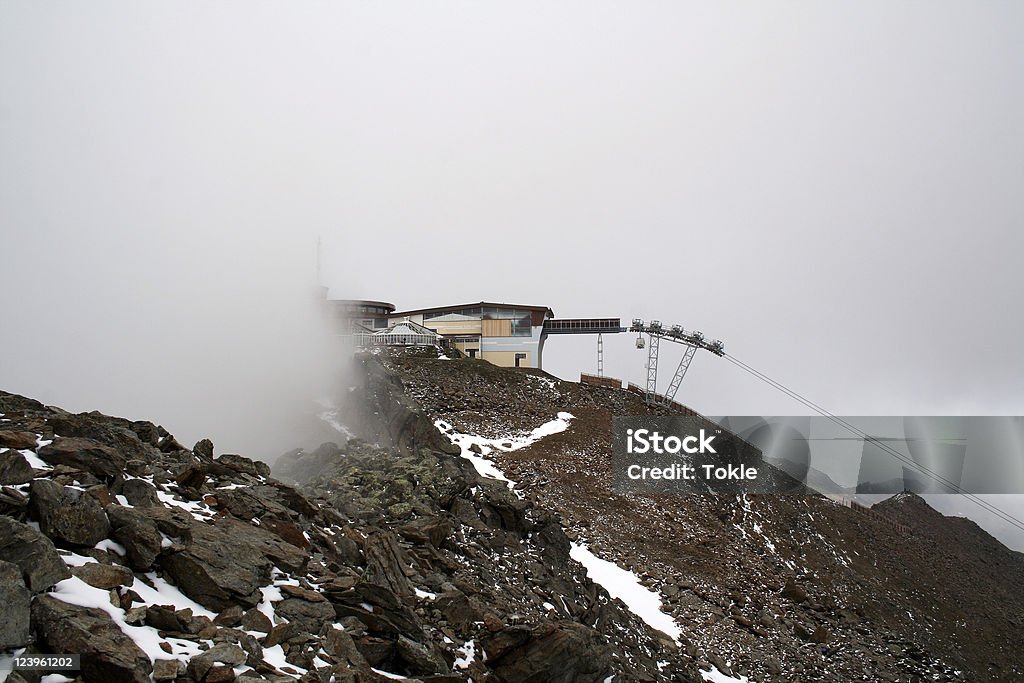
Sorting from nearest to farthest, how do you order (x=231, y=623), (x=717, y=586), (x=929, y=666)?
1. (x=231, y=623)
2. (x=929, y=666)
3. (x=717, y=586)

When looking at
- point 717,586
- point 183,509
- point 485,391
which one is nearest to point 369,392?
point 485,391

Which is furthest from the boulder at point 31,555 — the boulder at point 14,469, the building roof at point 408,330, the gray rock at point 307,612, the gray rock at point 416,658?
the building roof at point 408,330

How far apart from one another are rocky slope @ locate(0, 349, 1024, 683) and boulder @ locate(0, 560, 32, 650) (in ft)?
0.06

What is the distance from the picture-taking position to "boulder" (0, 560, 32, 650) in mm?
5324

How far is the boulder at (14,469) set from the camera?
26.4 ft

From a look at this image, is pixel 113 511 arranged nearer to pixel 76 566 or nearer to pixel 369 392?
pixel 76 566

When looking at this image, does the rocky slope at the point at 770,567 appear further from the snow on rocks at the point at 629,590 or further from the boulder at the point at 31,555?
the boulder at the point at 31,555

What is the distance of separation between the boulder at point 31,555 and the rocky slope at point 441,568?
0.08 feet

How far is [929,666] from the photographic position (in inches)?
872

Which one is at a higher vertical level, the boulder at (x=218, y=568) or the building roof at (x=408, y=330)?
the boulder at (x=218, y=568)

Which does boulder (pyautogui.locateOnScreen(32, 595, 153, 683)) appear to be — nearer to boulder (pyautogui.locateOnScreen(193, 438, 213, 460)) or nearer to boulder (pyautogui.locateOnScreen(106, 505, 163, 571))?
boulder (pyautogui.locateOnScreen(106, 505, 163, 571))

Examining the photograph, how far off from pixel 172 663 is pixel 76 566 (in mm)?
2155

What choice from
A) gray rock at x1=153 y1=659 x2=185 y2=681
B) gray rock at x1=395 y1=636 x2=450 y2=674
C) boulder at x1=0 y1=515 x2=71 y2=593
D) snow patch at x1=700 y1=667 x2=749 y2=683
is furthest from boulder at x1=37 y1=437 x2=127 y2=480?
snow patch at x1=700 y1=667 x2=749 y2=683

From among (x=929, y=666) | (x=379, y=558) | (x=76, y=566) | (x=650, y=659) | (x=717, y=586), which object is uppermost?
(x=76, y=566)
